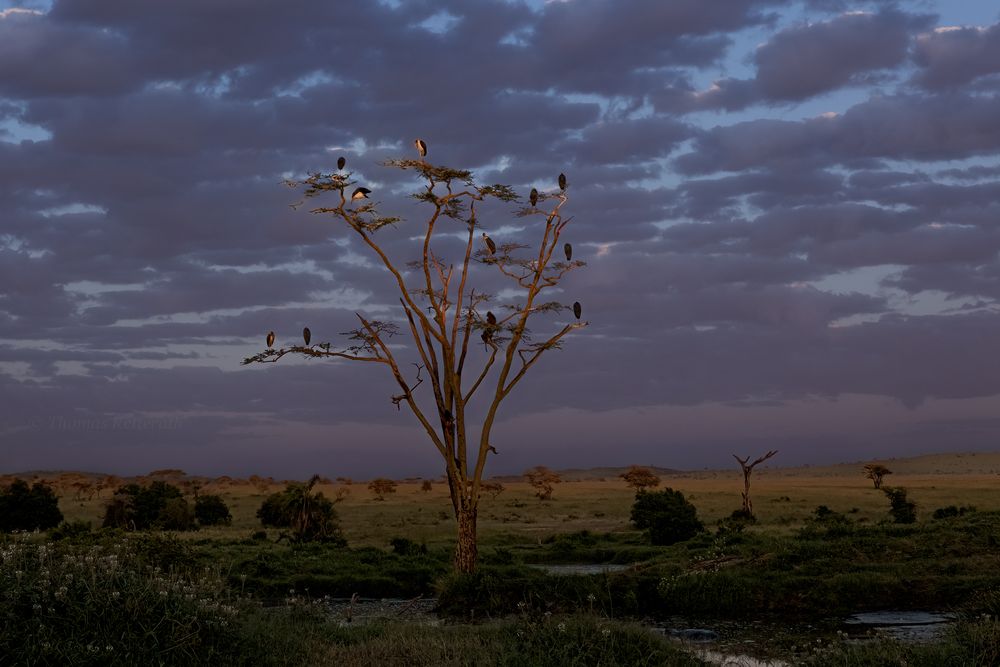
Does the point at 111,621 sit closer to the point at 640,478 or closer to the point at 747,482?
the point at 747,482

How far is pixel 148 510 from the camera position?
46875 millimetres

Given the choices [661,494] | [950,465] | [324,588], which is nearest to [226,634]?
[324,588]

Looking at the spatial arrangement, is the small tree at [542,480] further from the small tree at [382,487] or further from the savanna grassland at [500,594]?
the savanna grassland at [500,594]

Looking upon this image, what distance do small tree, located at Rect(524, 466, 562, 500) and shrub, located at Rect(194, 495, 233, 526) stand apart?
24.5m

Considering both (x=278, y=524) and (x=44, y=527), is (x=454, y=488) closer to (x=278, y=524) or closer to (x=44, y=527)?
(x=278, y=524)

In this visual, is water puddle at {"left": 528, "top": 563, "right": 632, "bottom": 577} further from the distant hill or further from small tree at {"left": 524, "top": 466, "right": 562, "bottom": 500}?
the distant hill

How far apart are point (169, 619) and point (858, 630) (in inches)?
514

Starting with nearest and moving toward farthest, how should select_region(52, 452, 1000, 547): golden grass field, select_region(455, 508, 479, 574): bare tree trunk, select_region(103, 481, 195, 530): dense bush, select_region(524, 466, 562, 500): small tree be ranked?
select_region(455, 508, 479, 574): bare tree trunk
select_region(52, 452, 1000, 547): golden grass field
select_region(103, 481, 195, 530): dense bush
select_region(524, 466, 562, 500): small tree

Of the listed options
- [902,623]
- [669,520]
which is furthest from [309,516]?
[902,623]

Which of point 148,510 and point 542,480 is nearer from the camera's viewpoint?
point 148,510

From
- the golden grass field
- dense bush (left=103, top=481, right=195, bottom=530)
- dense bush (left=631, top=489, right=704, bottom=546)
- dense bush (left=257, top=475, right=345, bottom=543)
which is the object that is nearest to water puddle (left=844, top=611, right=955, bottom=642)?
dense bush (left=631, top=489, right=704, bottom=546)

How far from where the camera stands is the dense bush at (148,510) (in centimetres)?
4594

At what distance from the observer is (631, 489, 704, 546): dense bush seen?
3553 cm

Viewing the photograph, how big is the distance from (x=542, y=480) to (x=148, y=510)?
122 feet
